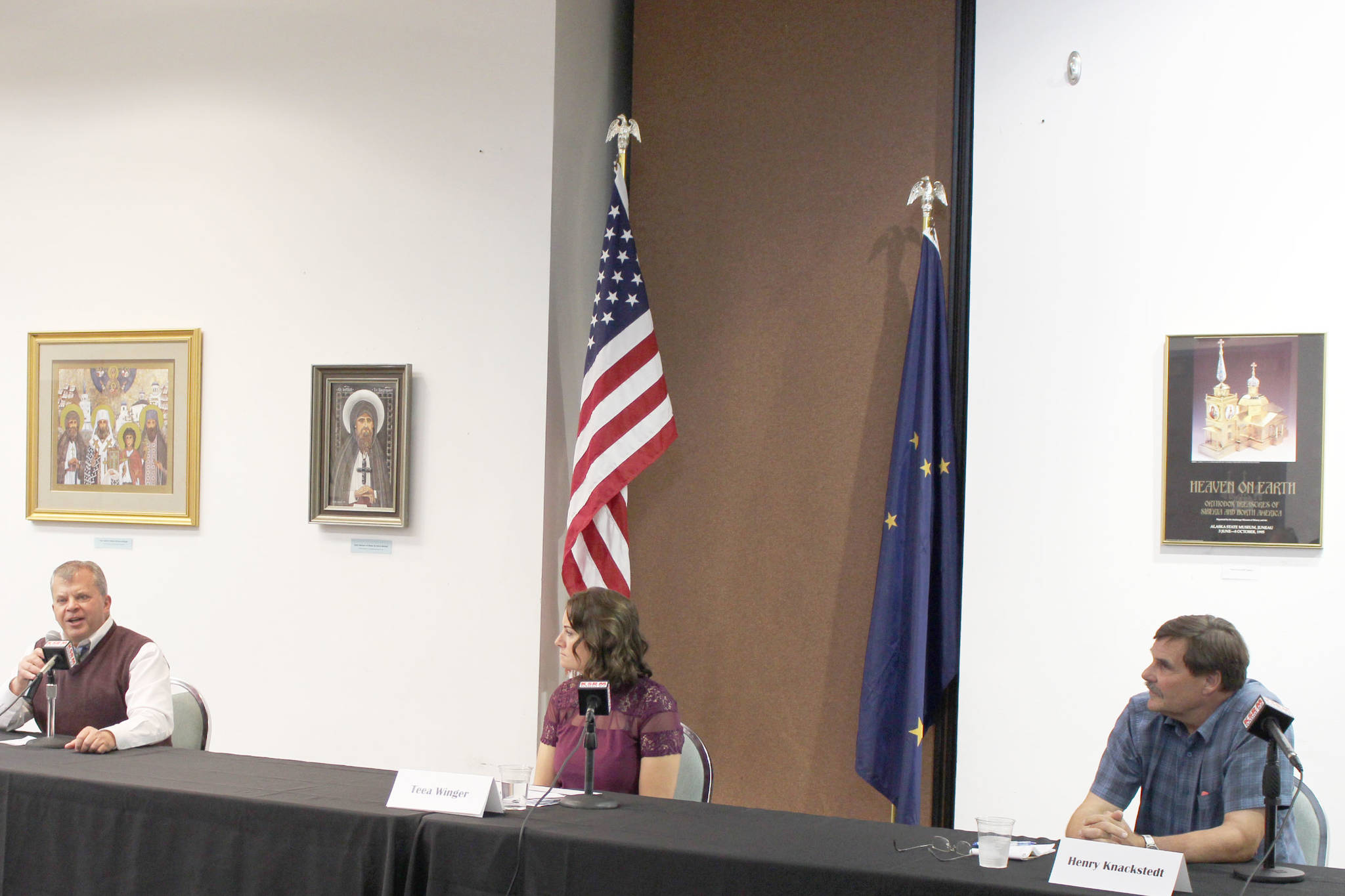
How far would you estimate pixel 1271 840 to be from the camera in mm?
2227

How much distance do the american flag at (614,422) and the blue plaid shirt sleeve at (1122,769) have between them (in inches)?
78.9

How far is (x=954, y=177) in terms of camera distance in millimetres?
4359

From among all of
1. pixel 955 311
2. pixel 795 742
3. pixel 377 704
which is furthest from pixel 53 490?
pixel 955 311

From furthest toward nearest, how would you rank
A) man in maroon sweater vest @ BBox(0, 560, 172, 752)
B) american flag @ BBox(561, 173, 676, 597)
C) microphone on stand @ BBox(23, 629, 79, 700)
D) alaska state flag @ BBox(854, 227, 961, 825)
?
american flag @ BBox(561, 173, 676, 597) → alaska state flag @ BBox(854, 227, 961, 825) → man in maroon sweater vest @ BBox(0, 560, 172, 752) → microphone on stand @ BBox(23, 629, 79, 700)

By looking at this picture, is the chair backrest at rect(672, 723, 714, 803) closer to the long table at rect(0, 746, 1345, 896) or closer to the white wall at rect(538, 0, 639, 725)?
the long table at rect(0, 746, 1345, 896)

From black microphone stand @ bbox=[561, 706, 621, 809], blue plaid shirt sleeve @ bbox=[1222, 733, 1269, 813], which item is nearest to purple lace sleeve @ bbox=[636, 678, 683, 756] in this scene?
black microphone stand @ bbox=[561, 706, 621, 809]

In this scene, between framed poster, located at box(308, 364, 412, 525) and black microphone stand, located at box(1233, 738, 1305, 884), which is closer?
black microphone stand, located at box(1233, 738, 1305, 884)

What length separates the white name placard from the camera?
2510mm

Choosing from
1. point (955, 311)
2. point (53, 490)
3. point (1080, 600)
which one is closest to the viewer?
point (1080, 600)

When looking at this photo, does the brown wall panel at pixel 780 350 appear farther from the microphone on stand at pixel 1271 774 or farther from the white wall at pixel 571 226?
the microphone on stand at pixel 1271 774

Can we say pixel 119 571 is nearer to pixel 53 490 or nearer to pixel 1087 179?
pixel 53 490

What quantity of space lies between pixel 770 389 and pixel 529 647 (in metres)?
1.38

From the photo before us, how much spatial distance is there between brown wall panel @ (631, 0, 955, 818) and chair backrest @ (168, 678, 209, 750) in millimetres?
1764

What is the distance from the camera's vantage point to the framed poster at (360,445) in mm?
4547
